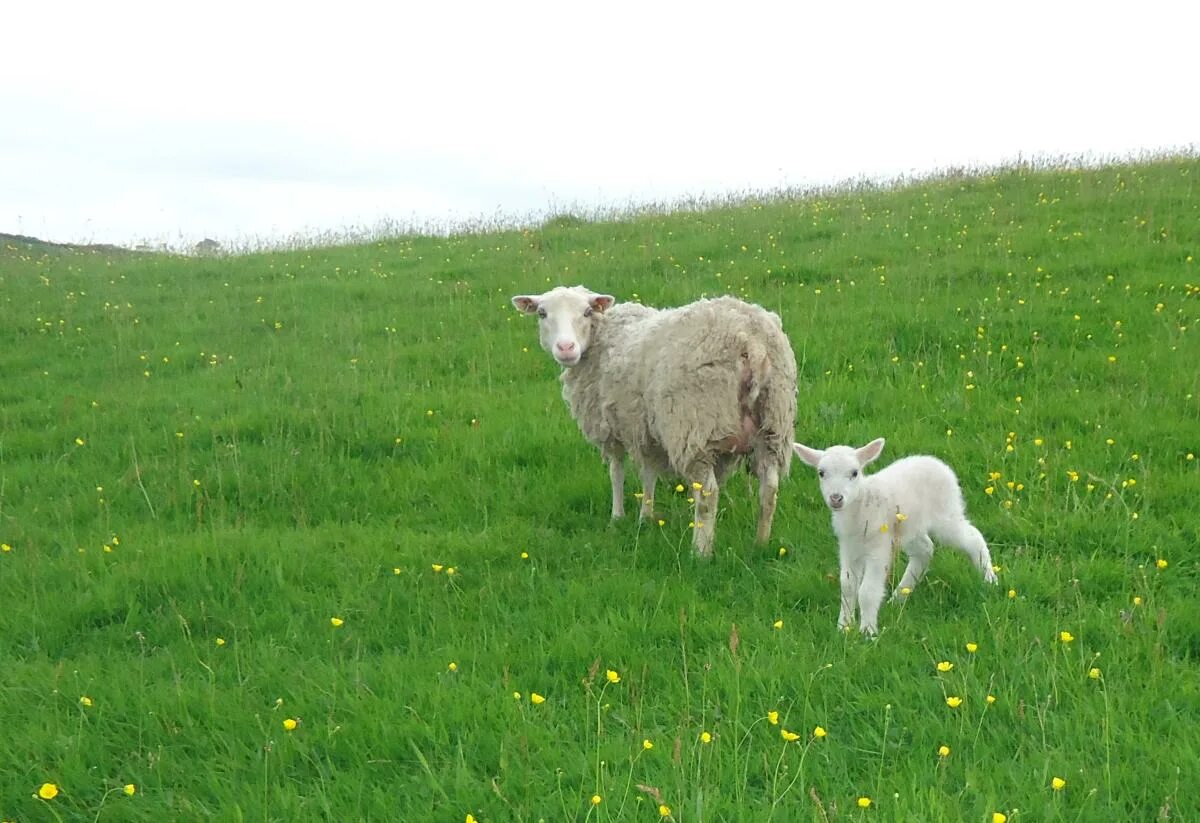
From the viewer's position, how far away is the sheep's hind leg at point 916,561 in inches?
176

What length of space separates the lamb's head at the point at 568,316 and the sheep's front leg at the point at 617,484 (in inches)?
29.0

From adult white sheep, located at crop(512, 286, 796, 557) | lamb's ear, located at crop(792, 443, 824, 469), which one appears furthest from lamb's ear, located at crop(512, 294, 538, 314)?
lamb's ear, located at crop(792, 443, 824, 469)

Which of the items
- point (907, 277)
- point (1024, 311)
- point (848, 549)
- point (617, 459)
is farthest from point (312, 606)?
point (907, 277)

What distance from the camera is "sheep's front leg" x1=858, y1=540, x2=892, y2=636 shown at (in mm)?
4090

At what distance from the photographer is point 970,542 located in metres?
4.43

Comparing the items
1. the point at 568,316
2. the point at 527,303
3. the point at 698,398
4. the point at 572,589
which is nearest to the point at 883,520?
the point at 698,398

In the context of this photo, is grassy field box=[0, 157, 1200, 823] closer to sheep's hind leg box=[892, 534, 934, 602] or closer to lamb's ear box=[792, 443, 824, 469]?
sheep's hind leg box=[892, 534, 934, 602]

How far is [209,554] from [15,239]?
70.7ft

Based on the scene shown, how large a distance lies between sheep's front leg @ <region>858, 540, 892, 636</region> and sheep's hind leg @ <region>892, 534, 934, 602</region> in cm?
34

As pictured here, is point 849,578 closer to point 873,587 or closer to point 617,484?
point 873,587

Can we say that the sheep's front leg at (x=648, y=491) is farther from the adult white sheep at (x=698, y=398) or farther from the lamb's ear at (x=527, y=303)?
the lamb's ear at (x=527, y=303)

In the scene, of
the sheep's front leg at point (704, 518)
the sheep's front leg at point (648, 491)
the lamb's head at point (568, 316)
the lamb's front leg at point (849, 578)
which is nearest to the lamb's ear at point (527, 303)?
the lamb's head at point (568, 316)

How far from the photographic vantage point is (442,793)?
3.12 meters

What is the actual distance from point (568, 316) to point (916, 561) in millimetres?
2924
